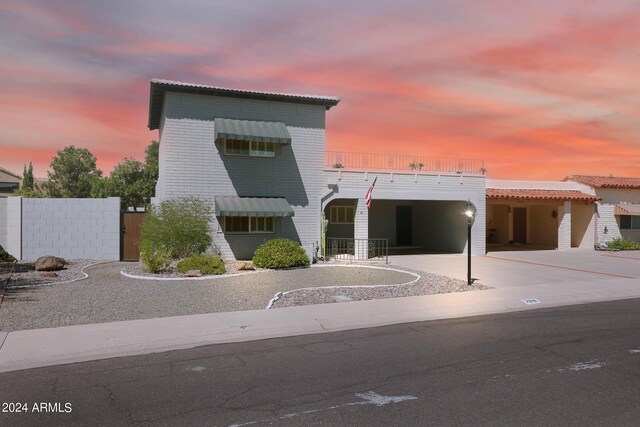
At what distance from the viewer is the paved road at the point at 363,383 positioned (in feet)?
19.3

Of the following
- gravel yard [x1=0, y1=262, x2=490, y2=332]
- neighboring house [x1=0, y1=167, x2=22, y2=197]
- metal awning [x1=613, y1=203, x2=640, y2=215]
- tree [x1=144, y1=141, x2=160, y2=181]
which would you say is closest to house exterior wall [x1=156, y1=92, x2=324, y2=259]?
gravel yard [x1=0, y1=262, x2=490, y2=332]

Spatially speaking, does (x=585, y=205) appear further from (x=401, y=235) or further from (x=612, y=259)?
(x=401, y=235)

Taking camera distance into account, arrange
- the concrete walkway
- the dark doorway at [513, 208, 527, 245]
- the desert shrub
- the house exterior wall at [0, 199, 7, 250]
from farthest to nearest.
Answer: the dark doorway at [513, 208, 527, 245] < the house exterior wall at [0, 199, 7, 250] < the desert shrub < the concrete walkway

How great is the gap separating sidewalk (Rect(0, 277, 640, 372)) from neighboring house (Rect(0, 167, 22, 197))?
184 ft

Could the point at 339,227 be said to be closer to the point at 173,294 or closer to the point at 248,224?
the point at 248,224

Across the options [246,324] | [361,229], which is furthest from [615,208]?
[246,324]

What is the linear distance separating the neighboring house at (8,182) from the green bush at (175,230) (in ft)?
151

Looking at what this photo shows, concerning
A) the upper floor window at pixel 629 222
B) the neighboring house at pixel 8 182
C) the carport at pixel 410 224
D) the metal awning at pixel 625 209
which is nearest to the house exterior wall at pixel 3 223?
the carport at pixel 410 224

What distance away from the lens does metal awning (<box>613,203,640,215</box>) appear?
31094mm

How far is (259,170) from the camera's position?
22.8 metres

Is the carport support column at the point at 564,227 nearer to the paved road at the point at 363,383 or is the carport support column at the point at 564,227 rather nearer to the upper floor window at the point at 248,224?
the upper floor window at the point at 248,224

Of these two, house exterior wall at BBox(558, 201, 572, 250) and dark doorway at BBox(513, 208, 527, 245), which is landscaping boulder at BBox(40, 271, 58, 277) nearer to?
house exterior wall at BBox(558, 201, 572, 250)

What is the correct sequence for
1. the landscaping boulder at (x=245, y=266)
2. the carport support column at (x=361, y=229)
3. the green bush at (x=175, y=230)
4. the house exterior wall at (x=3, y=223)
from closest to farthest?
the green bush at (x=175, y=230), the landscaping boulder at (x=245, y=266), the house exterior wall at (x=3, y=223), the carport support column at (x=361, y=229)

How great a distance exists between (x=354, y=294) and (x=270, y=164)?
10.5 m
